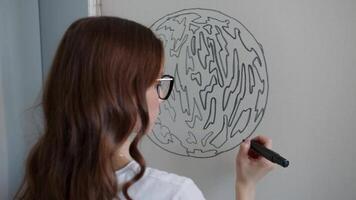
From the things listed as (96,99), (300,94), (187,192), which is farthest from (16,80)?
(300,94)

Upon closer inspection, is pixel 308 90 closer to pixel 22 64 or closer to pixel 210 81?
pixel 210 81

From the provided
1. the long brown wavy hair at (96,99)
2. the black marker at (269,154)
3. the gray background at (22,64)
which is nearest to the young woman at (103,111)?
the long brown wavy hair at (96,99)

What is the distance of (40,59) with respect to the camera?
2.90ft

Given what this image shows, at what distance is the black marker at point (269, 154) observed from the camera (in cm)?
58

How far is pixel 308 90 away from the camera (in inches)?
26.5

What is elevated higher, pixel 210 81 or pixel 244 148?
pixel 210 81

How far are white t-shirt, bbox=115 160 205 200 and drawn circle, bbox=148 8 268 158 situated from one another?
0.63ft

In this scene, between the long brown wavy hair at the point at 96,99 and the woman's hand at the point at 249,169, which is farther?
the woman's hand at the point at 249,169

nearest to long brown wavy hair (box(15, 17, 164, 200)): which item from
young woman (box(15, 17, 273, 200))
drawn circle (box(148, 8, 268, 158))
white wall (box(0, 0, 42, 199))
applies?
young woman (box(15, 17, 273, 200))

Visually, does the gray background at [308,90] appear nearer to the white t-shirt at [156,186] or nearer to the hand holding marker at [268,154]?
the hand holding marker at [268,154]

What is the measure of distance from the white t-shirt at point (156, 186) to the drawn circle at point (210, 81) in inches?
7.6

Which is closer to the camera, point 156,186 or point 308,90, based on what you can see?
point 156,186

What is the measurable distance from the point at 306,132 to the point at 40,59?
62cm

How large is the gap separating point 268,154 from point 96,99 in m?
0.29
